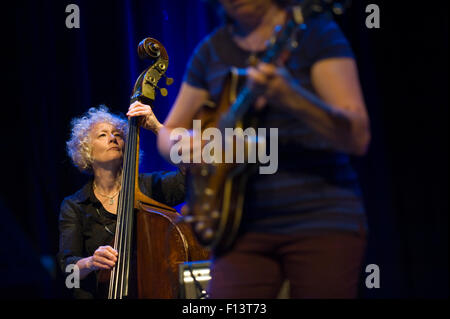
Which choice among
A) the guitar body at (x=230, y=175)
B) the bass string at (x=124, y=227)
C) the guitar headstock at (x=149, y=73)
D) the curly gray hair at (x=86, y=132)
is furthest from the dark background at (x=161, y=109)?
the guitar body at (x=230, y=175)

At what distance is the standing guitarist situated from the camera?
2.68 ft

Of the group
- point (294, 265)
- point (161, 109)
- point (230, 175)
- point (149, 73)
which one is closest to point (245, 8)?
point (230, 175)

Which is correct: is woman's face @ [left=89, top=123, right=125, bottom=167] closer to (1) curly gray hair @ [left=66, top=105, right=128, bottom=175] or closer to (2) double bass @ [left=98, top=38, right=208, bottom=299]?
(1) curly gray hair @ [left=66, top=105, right=128, bottom=175]

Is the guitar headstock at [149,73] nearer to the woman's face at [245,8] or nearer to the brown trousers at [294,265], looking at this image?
the woman's face at [245,8]

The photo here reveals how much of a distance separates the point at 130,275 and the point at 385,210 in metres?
1.06

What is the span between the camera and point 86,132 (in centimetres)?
243

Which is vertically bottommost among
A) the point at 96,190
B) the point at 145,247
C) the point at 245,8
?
the point at 145,247

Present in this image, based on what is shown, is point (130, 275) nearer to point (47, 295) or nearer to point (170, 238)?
point (170, 238)

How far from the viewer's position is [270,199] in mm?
888

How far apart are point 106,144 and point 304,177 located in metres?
1.63

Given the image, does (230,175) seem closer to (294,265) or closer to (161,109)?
(294,265)

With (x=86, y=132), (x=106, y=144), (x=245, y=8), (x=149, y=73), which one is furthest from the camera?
(x=86, y=132)

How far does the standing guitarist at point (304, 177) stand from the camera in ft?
2.68

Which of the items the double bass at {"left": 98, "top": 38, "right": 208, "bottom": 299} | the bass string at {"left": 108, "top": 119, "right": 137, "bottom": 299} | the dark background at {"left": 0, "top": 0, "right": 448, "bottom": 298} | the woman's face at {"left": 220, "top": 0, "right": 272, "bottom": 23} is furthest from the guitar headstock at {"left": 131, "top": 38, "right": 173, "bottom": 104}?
the woman's face at {"left": 220, "top": 0, "right": 272, "bottom": 23}
